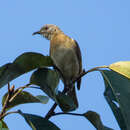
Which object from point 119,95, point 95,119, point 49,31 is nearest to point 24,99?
point 95,119

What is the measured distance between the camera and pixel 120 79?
84.9 inches

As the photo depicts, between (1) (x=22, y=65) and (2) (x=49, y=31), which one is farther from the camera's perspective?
(2) (x=49, y=31)

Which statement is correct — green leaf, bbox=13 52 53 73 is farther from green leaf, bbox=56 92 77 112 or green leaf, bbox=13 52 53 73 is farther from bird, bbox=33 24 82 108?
bird, bbox=33 24 82 108

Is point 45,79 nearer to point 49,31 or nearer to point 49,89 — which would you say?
point 49,89

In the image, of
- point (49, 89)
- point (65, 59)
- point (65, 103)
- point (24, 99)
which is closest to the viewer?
point (49, 89)

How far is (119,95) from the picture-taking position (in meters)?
1.99

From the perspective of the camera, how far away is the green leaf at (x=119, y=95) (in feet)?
6.09

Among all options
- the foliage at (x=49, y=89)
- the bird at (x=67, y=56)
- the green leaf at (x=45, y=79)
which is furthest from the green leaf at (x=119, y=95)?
the bird at (x=67, y=56)

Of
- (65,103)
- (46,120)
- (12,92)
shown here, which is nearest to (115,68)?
(65,103)

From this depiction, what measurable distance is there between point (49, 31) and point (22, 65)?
1.88 m

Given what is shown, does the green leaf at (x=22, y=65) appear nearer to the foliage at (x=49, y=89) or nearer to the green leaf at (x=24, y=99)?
the foliage at (x=49, y=89)

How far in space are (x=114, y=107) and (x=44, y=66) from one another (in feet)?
1.83

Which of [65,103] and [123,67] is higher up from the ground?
[123,67]

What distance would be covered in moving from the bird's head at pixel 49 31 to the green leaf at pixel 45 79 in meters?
1.72
